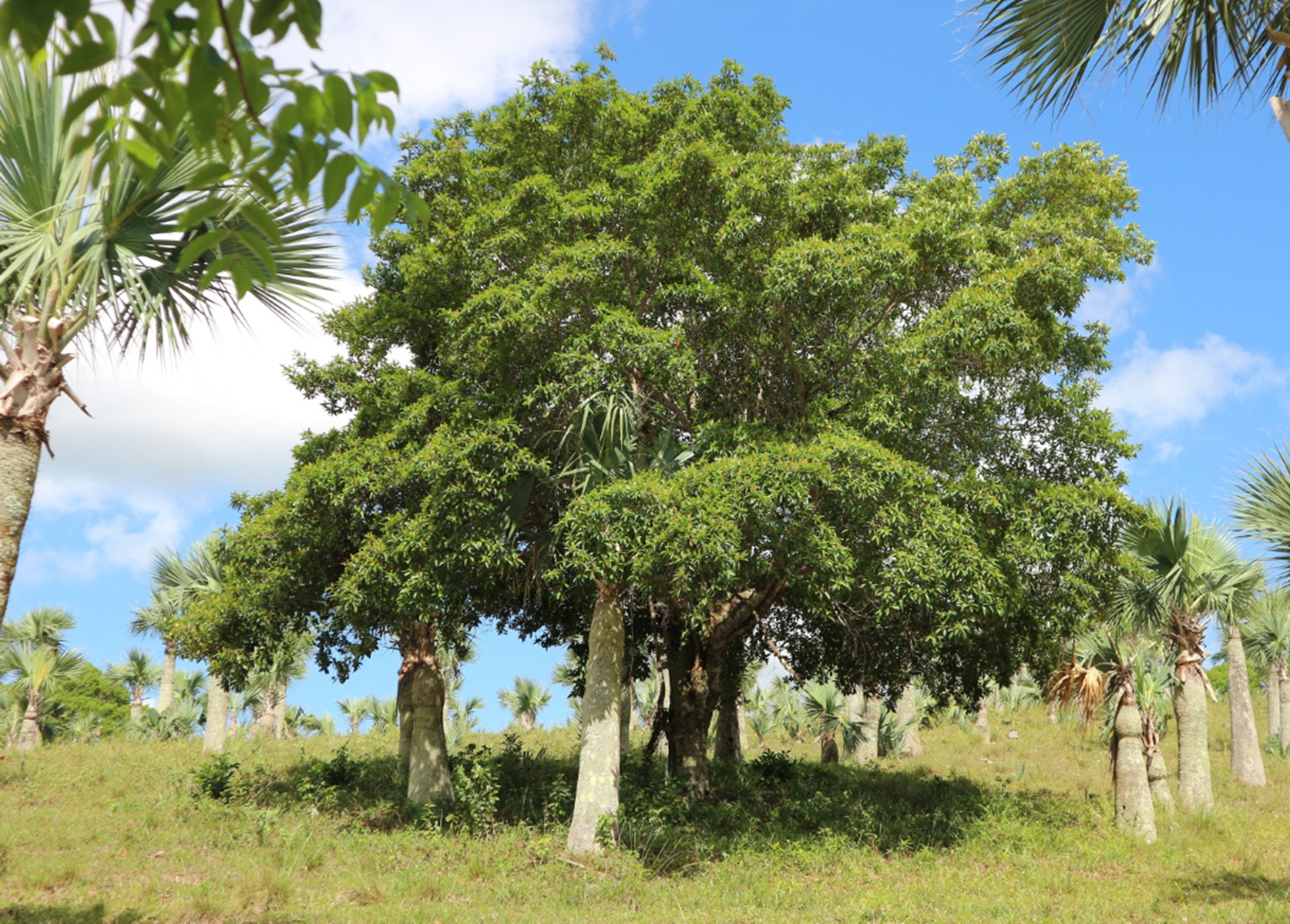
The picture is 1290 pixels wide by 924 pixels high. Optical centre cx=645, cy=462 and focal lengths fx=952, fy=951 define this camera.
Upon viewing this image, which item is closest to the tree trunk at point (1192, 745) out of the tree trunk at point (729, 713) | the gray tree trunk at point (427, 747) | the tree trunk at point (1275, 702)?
the tree trunk at point (729, 713)

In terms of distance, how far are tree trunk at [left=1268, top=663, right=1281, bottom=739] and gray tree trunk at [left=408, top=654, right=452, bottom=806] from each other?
31.8m

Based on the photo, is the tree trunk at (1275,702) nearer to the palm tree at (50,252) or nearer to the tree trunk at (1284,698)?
the tree trunk at (1284,698)

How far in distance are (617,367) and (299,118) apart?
1160cm

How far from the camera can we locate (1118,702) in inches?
679

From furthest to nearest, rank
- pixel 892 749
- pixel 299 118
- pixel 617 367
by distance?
pixel 892 749, pixel 617 367, pixel 299 118

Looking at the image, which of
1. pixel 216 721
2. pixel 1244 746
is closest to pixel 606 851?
pixel 216 721

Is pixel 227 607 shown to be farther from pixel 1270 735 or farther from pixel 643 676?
pixel 1270 735

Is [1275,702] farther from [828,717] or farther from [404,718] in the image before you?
[404,718]

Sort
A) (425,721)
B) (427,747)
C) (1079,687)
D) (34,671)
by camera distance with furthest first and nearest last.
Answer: (34,671) < (1079,687) < (425,721) < (427,747)

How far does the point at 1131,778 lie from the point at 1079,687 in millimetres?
1686

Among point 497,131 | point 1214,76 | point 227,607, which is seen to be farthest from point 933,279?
point 227,607

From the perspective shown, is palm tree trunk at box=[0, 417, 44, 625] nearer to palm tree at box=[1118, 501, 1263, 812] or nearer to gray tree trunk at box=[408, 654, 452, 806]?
gray tree trunk at box=[408, 654, 452, 806]

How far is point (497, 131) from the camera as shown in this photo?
1689cm

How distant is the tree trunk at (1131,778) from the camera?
16.1 meters
